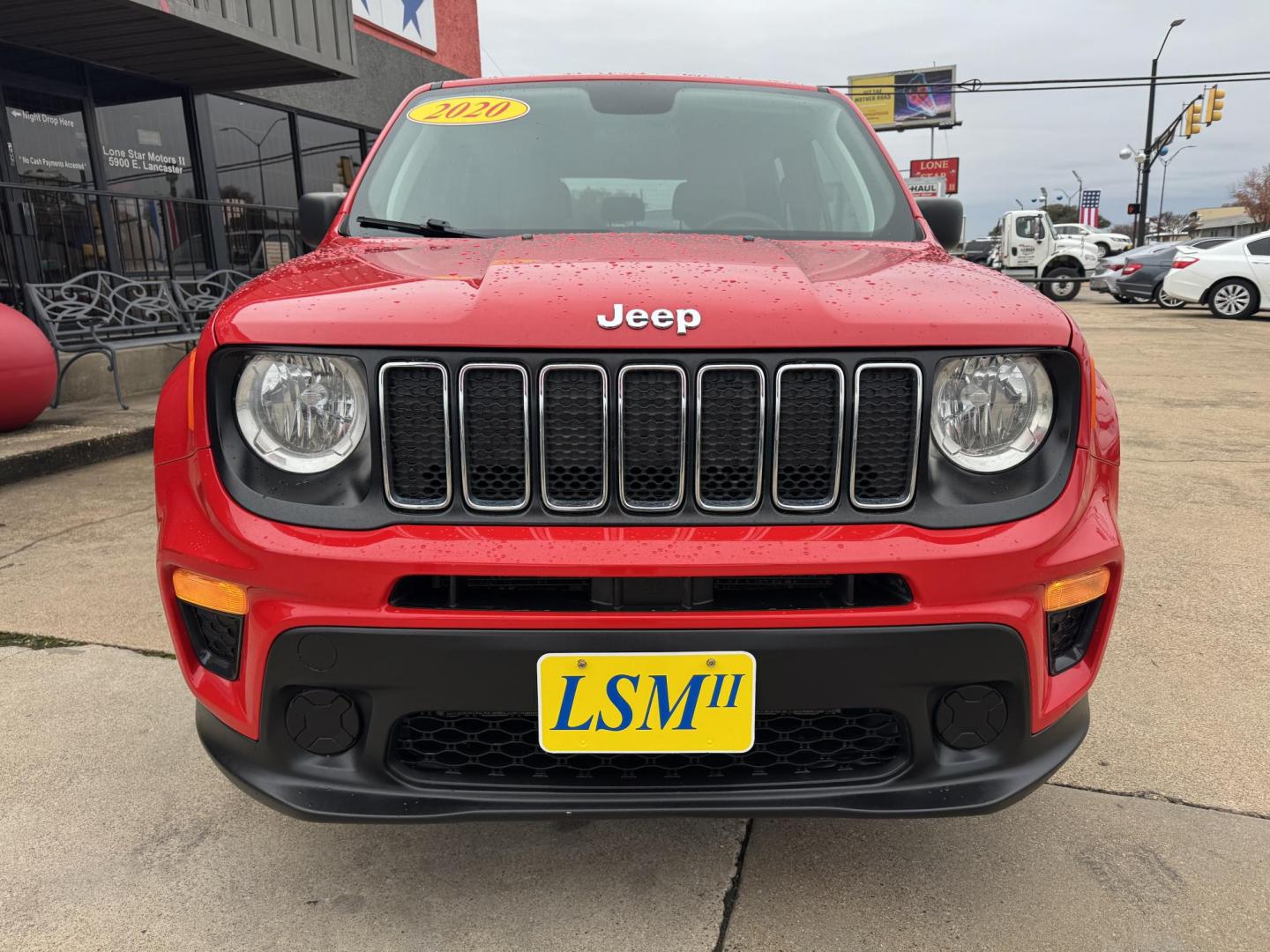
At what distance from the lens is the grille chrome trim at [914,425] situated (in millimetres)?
1458

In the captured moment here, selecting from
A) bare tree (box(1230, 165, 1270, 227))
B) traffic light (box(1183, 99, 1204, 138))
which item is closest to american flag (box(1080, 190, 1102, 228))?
bare tree (box(1230, 165, 1270, 227))

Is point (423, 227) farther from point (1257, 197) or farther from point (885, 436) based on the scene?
point (1257, 197)

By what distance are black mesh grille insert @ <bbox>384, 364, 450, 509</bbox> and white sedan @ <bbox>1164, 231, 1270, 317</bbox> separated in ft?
54.5

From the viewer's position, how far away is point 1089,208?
6694 cm

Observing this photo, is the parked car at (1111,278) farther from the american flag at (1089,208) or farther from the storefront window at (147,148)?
the american flag at (1089,208)

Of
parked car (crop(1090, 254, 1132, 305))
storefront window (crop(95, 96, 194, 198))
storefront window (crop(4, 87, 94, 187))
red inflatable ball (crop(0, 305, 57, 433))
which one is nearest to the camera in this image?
red inflatable ball (crop(0, 305, 57, 433))

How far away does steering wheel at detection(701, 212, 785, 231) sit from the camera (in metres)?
2.31

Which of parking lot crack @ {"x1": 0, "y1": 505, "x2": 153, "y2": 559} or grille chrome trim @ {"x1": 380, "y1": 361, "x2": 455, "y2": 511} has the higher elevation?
grille chrome trim @ {"x1": 380, "y1": 361, "x2": 455, "y2": 511}

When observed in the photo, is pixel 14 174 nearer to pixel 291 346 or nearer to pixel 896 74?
pixel 291 346

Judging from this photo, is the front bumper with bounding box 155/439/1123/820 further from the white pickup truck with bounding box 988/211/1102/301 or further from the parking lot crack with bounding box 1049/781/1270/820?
the white pickup truck with bounding box 988/211/1102/301

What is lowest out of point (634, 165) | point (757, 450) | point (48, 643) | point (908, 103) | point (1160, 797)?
point (1160, 797)

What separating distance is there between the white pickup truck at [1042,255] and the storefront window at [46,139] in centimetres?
1729

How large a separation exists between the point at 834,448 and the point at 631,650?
466 mm

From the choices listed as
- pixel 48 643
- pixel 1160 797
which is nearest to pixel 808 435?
pixel 1160 797
